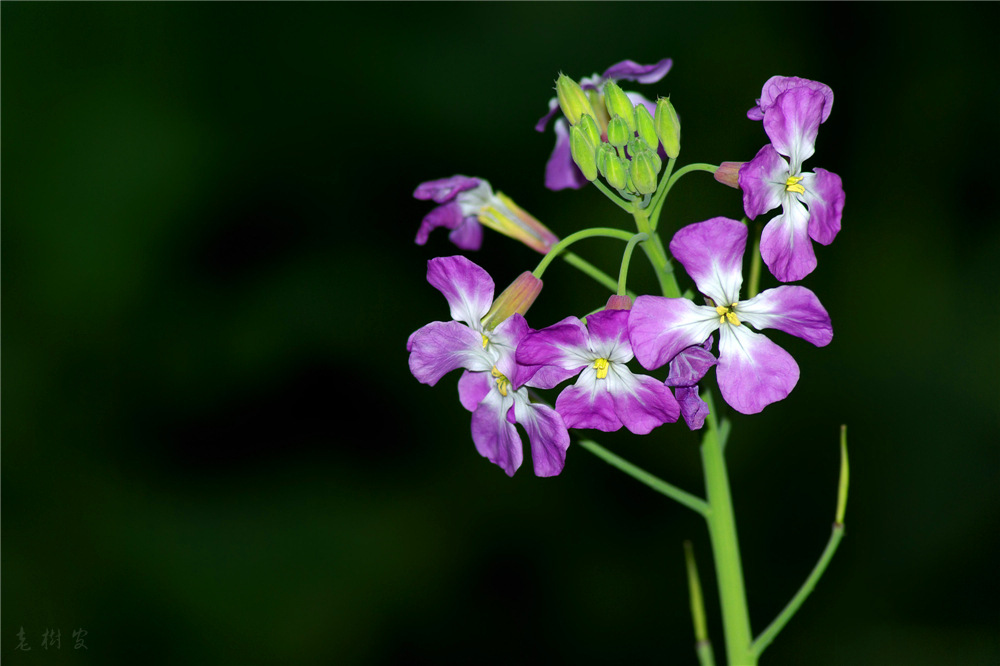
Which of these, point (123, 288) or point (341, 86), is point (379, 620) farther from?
point (341, 86)

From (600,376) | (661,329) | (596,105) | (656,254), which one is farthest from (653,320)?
(596,105)

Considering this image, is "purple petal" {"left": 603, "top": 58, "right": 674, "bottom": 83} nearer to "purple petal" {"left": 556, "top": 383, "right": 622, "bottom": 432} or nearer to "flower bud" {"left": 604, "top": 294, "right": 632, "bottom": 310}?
"flower bud" {"left": 604, "top": 294, "right": 632, "bottom": 310}

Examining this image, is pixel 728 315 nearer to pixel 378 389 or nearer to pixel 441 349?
pixel 441 349

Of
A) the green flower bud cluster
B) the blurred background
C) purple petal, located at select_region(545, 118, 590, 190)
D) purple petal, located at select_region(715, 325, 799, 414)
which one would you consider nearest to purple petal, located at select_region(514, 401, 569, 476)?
purple petal, located at select_region(715, 325, 799, 414)

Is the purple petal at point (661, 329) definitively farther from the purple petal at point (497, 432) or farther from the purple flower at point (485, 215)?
the purple flower at point (485, 215)

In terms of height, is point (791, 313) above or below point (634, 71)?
below

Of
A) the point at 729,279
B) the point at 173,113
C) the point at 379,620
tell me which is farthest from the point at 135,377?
the point at 729,279
